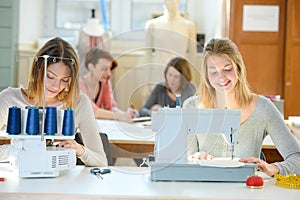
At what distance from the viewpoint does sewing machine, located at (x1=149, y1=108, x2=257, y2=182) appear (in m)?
2.05

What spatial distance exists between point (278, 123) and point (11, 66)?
11.0 feet

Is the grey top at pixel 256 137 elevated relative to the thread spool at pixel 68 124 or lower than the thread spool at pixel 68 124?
lower

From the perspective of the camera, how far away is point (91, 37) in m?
5.79

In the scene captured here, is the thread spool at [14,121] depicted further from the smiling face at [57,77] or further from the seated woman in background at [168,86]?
the seated woman in background at [168,86]

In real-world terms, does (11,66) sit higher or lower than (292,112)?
higher

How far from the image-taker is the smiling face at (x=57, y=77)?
7.80 feet

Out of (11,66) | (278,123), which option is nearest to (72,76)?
(278,123)

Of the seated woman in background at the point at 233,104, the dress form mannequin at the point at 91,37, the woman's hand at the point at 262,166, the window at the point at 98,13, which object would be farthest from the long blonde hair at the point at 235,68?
the window at the point at 98,13

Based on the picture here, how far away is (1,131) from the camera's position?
255 cm

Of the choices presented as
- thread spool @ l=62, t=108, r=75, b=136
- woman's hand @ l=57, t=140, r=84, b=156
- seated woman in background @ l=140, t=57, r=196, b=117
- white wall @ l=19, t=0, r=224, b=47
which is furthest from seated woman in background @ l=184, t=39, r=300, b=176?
white wall @ l=19, t=0, r=224, b=47

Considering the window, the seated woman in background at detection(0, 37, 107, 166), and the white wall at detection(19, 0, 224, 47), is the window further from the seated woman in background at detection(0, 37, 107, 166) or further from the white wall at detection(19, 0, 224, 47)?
the seated woman in background at detection(0, 37, 107, 166)

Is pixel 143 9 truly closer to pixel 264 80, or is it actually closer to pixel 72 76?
pixel 264 80

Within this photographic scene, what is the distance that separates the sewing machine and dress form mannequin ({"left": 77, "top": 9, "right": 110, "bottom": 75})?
3724 mm

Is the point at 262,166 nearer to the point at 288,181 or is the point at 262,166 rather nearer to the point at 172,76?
the point at 288,181
